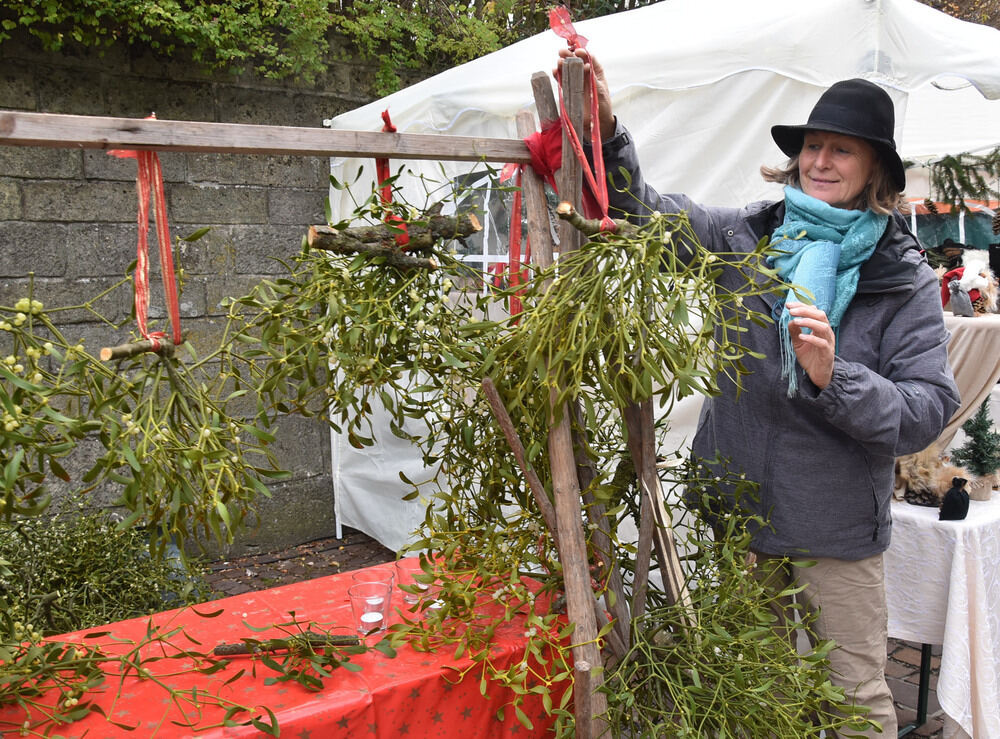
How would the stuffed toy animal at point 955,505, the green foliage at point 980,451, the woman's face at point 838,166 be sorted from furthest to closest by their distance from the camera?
1. the green foliage at point 980,451
2. the stuffed toy animal at point 955,505
3. the woman's face at point 838,166

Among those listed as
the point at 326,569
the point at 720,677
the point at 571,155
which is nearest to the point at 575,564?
the point at 720,677

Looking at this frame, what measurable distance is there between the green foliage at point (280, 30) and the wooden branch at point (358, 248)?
119 inches

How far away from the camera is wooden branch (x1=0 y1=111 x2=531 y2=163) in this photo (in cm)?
110

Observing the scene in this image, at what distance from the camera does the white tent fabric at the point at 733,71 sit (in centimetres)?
248

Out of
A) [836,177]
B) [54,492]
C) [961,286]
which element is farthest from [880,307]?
[54,492]

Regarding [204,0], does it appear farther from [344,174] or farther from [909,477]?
[909,477]

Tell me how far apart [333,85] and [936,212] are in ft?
15.3

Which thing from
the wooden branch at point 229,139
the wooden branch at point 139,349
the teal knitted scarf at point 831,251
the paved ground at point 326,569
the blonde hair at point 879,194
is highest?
the wooden branch at point 229,139

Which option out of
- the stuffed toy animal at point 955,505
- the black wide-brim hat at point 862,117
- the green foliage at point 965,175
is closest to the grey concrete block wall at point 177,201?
the black wide-brim hat at point 862,117

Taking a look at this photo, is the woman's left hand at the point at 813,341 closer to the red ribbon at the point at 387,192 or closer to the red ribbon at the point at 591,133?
the red ribbon at the point at 591,133

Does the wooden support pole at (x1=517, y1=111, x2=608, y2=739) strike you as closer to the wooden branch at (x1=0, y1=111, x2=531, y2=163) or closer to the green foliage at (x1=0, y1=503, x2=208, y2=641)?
the wooden branch at (x1=0, y1=111, x2=531, y2=163)

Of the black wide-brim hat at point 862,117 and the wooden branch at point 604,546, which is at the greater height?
the black wide-brim hat at point 862,117

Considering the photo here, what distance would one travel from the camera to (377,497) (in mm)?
4441

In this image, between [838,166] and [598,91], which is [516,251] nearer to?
[598,91]
